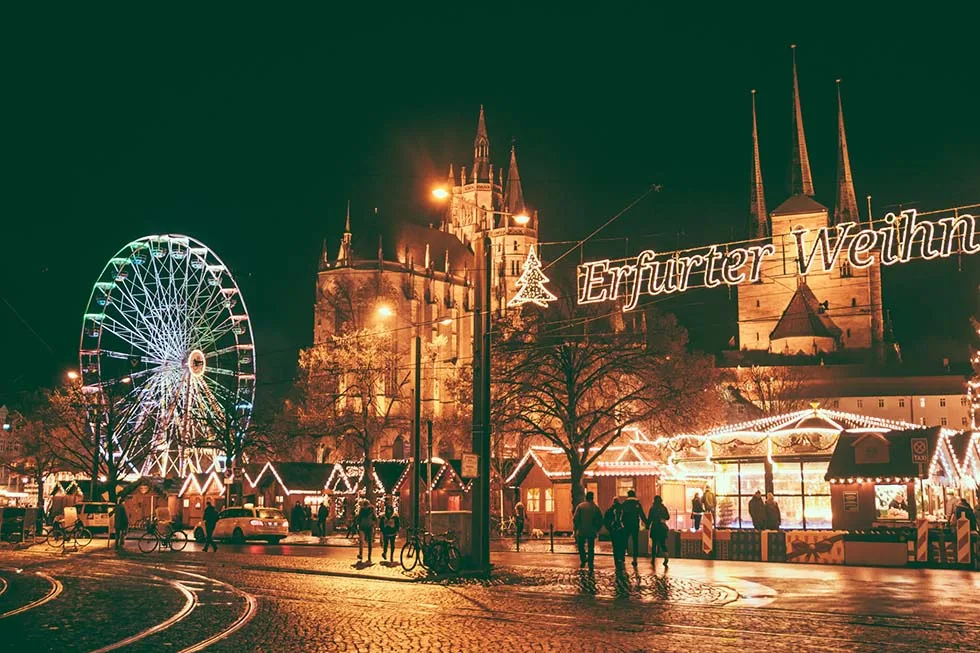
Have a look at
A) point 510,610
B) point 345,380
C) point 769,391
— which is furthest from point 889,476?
point 769,391

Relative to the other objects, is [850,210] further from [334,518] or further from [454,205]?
[334,518]

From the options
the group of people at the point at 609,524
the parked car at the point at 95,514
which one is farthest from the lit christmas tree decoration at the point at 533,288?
the parked car at the point at 95,514

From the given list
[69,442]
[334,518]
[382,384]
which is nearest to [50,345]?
[334,518]

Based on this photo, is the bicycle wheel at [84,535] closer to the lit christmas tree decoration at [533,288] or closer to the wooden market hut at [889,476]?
the lit christmas tree decoration at [533,288]

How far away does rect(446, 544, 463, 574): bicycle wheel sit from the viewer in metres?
22.5

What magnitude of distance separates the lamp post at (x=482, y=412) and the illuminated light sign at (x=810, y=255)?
4.09m

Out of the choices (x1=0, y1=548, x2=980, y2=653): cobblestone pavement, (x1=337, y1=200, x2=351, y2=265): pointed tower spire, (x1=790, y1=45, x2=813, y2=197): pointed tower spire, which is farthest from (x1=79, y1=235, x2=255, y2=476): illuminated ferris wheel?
(x1=790, y1=45, x2=813, y2=197): pointed tower spire

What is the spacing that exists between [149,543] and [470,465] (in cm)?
1767

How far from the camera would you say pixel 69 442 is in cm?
7762

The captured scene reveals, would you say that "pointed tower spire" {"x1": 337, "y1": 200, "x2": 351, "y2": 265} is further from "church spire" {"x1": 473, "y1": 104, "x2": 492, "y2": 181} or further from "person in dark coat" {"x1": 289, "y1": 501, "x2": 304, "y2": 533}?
"person in dark coat" {"x1": 289, "y1": 501, "x2": 304, "y2": 533}

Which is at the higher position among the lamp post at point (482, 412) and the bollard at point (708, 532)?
the lamp post at point (482, 412)

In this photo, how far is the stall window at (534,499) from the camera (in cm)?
4834

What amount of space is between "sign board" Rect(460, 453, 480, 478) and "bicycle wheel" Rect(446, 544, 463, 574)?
166 cm

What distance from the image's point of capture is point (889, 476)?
102ft
